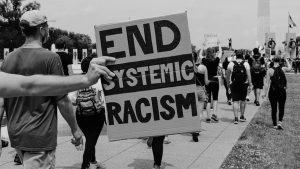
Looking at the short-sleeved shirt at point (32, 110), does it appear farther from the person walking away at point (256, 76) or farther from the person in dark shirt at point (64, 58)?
the person walking away at point (256, 76)

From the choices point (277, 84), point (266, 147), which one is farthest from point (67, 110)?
point (277, 84)

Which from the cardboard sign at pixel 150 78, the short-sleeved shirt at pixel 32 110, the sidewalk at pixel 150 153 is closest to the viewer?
the short-sleeved shirt at pixel 32 110

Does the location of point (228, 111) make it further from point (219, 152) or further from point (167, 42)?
point (167, 42)

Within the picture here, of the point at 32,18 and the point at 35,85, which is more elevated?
the point at 32,18

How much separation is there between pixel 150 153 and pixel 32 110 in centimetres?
435

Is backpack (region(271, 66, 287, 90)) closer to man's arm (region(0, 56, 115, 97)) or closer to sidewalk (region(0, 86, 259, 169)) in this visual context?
sidewalk (region(0, 86, 259, 169))

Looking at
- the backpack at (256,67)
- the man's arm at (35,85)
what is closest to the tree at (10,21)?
Answer: the backpack at (256,67)

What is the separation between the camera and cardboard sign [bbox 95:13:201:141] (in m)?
3.49

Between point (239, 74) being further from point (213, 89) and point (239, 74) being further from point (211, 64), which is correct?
point (211, 64)

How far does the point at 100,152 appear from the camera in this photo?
7.64 metres

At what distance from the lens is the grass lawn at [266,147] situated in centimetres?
698

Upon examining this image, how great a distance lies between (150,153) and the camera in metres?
7.51

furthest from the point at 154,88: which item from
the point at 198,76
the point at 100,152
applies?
the point at 198,76

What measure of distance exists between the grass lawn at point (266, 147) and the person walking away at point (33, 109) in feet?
12.6
